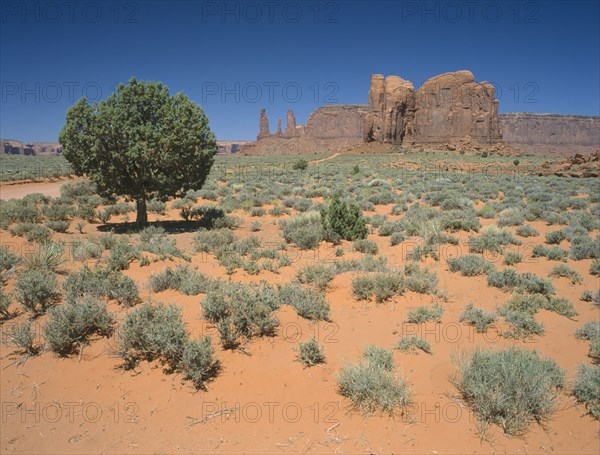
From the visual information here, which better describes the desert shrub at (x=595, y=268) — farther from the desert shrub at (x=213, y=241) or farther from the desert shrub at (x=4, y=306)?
the desert shrub at (x=4, y=306)

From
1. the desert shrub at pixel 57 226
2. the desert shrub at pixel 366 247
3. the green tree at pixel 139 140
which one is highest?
the green tree at pixel 139 140

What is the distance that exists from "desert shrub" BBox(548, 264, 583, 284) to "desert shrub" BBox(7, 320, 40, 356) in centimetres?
976

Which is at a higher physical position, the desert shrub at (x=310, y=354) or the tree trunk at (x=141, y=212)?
the tree trunk at (x=141, y=212)

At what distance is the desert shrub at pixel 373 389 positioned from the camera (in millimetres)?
3766

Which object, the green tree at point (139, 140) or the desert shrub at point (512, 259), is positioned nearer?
the desert shrub at point (512, 259)

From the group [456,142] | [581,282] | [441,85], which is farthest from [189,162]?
[441,85]

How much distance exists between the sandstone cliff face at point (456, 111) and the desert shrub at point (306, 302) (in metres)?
73.7

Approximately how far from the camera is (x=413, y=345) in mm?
5062

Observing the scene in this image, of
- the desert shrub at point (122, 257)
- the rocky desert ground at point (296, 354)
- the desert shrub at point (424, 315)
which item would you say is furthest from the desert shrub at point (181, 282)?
the desert shrub at point (424, 315)

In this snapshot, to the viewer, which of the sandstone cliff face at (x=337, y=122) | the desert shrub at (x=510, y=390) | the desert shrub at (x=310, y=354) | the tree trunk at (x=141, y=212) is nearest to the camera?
the desert shrub at (x=510, y=390)

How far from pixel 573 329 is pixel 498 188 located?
750 inches

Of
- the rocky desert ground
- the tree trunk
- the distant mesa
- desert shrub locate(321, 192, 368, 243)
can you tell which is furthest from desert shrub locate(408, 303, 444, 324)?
the distant mesa

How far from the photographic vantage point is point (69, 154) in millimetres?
11906

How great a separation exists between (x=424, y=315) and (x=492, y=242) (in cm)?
515
